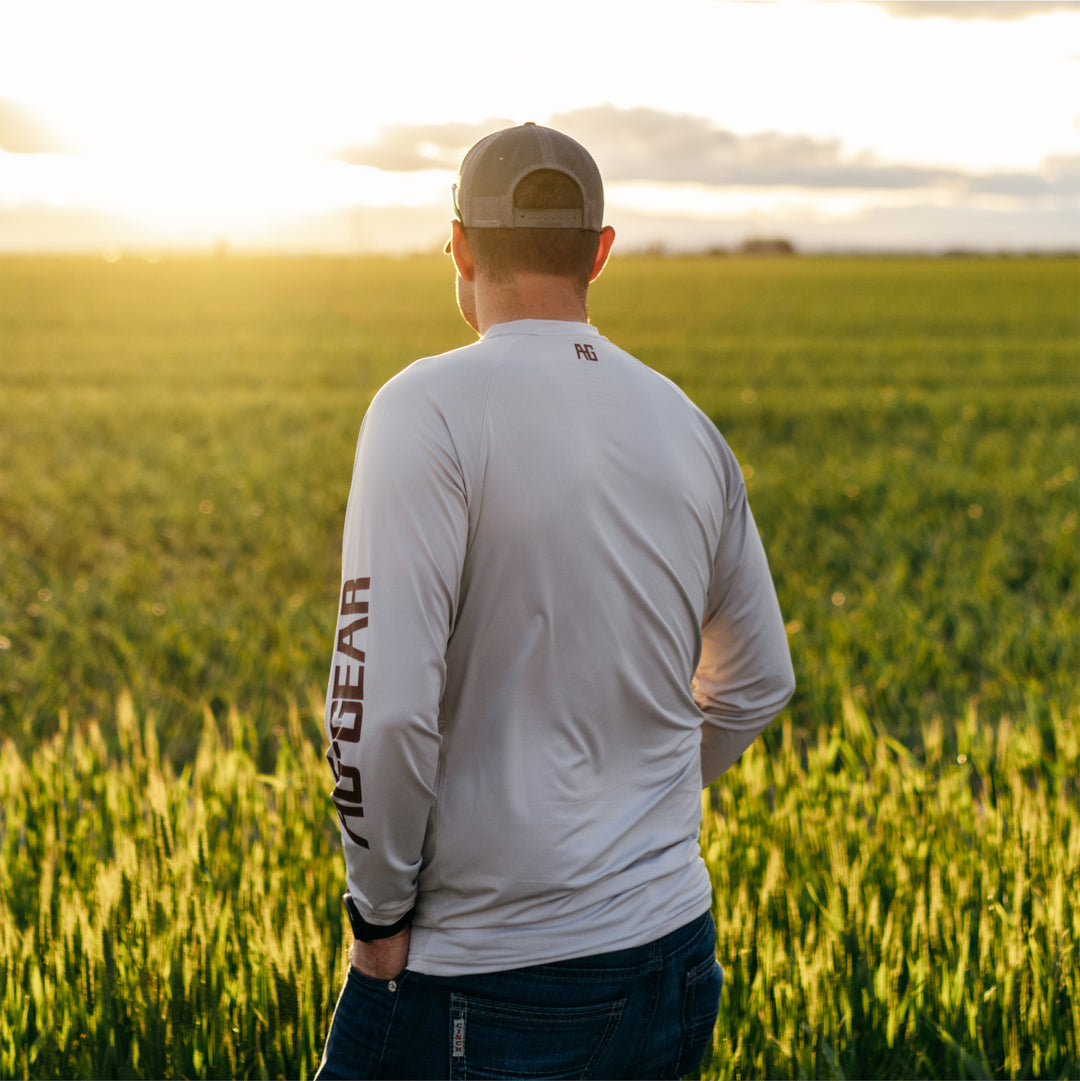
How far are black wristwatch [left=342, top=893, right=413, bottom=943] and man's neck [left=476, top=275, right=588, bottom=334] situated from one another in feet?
3.06

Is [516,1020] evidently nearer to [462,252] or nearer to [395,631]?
[395,631]

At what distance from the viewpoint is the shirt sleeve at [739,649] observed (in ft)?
6.40

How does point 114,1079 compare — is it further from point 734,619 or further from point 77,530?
point 77,530

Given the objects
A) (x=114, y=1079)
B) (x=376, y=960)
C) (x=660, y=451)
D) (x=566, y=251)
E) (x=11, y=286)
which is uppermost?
(x=11, y=286)

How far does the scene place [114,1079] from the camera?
8.89ft

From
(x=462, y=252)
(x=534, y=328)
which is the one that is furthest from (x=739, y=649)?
(x=462, y=252)

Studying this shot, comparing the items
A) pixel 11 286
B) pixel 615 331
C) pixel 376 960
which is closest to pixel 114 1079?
pixel 376 960

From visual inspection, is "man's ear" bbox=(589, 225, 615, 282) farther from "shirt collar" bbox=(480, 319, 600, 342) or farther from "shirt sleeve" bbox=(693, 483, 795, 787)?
"shirt sleeve" bbox=(693, 483, 795, 787)

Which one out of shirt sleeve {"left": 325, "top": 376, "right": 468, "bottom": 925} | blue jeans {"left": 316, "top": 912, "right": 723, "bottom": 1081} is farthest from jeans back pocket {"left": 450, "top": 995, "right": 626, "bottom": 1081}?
shirt sleeve {"left": 325, "top": 376, "right": 468, "bottom": 925}

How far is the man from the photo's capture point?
5.08 ft

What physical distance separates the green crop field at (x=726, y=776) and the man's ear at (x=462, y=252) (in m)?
1.77

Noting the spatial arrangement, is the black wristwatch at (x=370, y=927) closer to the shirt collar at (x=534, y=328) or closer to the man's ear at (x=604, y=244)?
the shirt collar at (x=534, y=328)

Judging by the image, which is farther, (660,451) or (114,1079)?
(114,1079)

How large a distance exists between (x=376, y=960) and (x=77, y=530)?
351 inches
